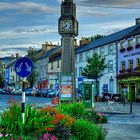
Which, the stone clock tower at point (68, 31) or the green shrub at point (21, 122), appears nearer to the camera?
the green shrub at point (21, 122)

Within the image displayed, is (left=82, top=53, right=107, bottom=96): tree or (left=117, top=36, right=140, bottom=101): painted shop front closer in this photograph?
(left=117, top=36, right=140, bottom=101): painted shop front

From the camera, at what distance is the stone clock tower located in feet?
83.3

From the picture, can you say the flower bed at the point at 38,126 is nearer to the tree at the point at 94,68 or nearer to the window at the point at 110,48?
the tree at the point at 94,68

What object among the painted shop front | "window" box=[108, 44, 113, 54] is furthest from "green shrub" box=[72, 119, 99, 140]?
"window" box=[108, 44, 113, 54]

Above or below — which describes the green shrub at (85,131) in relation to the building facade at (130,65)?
below

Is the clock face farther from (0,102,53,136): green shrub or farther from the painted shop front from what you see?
the painted shop front

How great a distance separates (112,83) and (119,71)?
10.1 feet

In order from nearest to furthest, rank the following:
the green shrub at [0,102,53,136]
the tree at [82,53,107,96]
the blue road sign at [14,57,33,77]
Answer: the green shrub at [0,102,53,136], the blue road sign at [14,57,33,77], the tree at [82,53,107,96]

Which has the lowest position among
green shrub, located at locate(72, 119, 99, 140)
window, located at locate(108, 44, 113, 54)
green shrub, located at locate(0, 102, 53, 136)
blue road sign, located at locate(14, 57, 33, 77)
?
green shrub, located at locate(72, 119, 99, 140)

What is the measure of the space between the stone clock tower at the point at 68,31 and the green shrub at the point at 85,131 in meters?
13.5

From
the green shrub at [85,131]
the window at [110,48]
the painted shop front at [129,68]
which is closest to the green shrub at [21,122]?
the green shrub at [85,131]

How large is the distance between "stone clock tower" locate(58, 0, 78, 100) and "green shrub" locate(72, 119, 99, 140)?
13549 millimetres

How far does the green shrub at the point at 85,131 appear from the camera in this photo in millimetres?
11703

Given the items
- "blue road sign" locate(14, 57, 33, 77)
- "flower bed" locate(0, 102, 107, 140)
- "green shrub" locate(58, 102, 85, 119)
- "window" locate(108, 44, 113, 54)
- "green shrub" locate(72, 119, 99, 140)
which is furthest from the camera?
"window" locate(108, 44, 113, 54)
